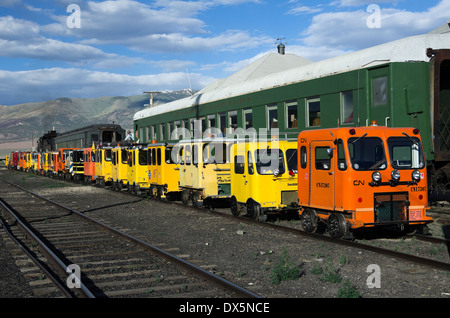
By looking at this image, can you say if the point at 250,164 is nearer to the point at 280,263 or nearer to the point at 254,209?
the point at 254,209

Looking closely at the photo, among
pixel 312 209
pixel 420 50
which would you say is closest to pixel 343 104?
pixel 420 50

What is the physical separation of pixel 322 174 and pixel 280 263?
287 cm

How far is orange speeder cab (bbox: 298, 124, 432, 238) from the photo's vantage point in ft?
34.9

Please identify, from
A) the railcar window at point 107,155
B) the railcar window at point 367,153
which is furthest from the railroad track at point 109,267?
the railcar window at point 107,155

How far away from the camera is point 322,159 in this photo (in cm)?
1158

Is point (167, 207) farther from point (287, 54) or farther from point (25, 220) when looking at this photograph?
point (287, 54)

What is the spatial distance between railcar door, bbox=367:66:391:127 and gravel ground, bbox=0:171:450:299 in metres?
2.93

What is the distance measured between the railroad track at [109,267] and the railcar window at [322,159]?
148 inches

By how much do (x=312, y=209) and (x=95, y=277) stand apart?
5341mm

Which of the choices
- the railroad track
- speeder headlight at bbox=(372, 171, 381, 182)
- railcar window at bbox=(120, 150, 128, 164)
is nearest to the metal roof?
railcar window at bbox=(120, 150, 128, 164)

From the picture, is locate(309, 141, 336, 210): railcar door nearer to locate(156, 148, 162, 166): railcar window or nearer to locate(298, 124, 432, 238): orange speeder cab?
locate(298, 124, 432, 238): orange speeder cab

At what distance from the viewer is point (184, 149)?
18.9 meters

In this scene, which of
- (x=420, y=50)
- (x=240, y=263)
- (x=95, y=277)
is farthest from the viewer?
(x=420, y=50)

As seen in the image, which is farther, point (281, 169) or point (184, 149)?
point (184, 149)
